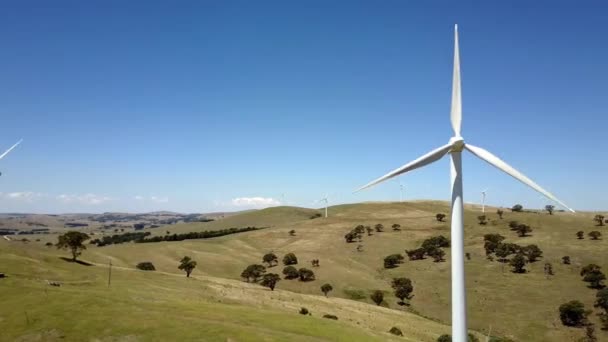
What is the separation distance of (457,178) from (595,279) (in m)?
121

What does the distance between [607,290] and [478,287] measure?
3278 centimetres

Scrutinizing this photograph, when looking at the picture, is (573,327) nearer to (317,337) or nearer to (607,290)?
(607,290)

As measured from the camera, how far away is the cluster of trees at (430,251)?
175625 mm

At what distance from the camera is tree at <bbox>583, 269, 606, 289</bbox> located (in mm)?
131125

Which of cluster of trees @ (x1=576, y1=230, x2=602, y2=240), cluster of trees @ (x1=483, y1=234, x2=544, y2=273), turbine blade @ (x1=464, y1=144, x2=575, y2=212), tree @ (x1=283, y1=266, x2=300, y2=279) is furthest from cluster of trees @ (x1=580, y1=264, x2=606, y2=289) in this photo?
turbine blade @ (x1=464, y1=144, x2=575, y2=212)

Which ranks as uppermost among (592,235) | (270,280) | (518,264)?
(592,235)

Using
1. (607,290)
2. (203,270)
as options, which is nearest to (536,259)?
(607,290)

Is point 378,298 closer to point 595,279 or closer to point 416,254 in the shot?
point 416,254

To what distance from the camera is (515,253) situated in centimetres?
16962

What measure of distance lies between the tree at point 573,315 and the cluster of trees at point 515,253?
1615 inches

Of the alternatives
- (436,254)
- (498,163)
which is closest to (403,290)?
(436,254)

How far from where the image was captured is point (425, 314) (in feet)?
398

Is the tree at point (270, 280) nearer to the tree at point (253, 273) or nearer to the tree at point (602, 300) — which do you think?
the tree at point (253, 273)

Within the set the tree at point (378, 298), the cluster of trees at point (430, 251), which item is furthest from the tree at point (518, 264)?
the tree at point (378, 298)
